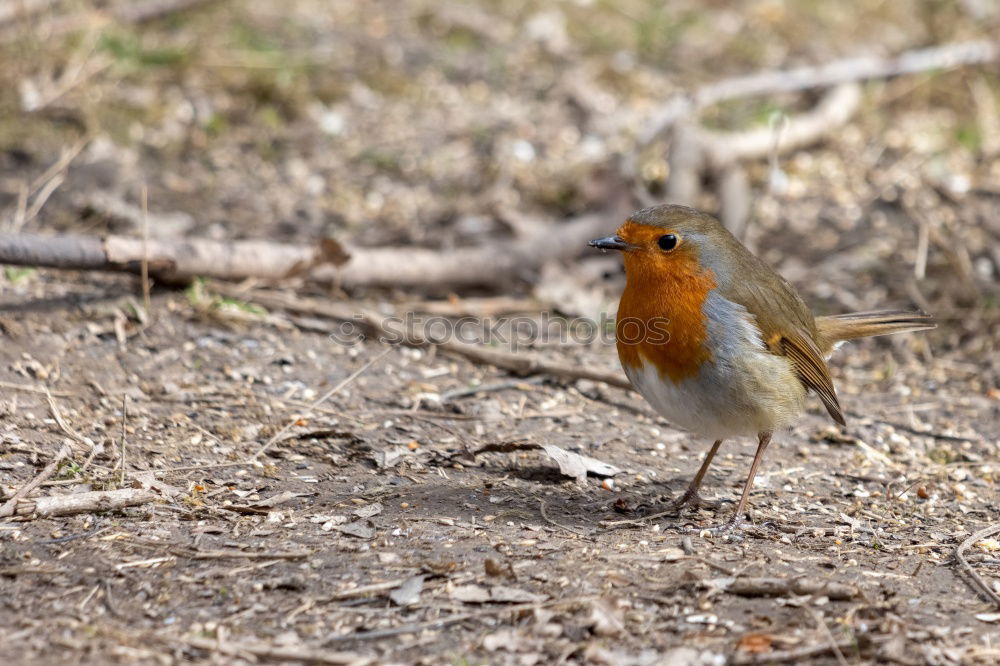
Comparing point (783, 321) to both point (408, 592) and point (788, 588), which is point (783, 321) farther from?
point (408, 592)

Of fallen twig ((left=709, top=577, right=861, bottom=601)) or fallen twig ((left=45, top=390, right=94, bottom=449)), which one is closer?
fallen twig ((left=709, top=577, right=861, bottom=601))

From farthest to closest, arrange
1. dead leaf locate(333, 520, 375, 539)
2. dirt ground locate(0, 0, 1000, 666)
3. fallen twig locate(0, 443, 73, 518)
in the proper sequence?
dead leaf locate(333, 520, 375, 539) → fallen twig locate(0, 443, 73, 518) → dirt ground locate(0, 0, 1000, 666)

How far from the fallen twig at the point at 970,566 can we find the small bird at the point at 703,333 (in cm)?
70

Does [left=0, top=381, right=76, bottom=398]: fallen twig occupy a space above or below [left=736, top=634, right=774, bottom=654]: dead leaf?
above

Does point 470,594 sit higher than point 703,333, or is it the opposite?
point 703,333

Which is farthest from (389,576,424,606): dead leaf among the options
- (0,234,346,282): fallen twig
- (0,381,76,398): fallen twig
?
(0,234,346,282): fallen twig

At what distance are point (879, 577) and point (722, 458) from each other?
1261mm

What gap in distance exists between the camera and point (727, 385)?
356 centimetres

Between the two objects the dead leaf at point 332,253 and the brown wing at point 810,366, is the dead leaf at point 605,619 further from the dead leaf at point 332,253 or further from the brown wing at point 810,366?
the dead leaf at point 332,253

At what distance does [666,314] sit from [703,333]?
0.44 feet

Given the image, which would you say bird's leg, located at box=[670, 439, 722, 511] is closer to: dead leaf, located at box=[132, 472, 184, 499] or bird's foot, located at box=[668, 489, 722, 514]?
bird's foot, located at box=[668, 489, 722, 514]

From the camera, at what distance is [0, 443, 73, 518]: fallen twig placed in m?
3.15

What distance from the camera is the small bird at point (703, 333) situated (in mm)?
3553

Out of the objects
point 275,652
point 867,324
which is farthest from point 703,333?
point 275,652
